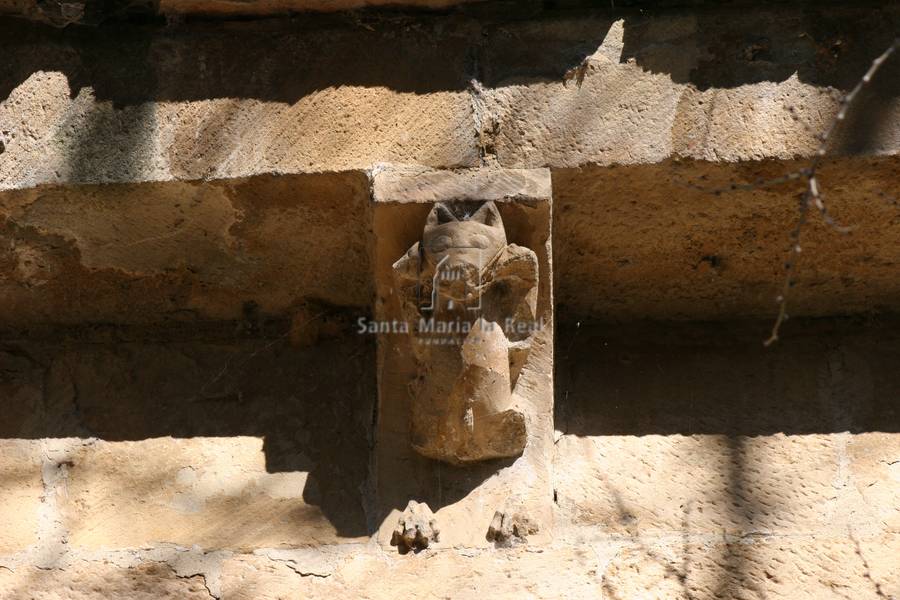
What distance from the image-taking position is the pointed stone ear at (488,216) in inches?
119

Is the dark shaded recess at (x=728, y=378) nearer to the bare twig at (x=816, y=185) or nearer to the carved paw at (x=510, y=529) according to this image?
the bare twig at (x=816, y=185)

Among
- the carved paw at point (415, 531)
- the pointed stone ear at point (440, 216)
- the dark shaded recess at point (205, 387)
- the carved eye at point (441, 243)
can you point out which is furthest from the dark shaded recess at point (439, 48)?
the carved paw at point (415, 531)

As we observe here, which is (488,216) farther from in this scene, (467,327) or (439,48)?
(439,48)

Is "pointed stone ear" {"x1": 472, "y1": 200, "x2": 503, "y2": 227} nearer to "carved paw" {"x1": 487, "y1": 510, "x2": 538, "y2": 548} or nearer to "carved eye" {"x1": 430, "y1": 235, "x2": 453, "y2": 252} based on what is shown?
"carved eye" {"x1": 430, "y1": 235, "x2": 453, "y2": 252}

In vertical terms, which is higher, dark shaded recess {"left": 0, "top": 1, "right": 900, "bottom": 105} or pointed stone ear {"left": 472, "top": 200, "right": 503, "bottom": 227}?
dark shaded recess {"left": 0, "top": 1, "right": 900, "bottom": 105}

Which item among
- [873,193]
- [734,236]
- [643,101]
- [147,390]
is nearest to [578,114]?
[643,101]

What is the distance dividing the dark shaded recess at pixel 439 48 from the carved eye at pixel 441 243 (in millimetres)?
477

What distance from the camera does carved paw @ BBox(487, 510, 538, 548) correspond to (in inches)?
115

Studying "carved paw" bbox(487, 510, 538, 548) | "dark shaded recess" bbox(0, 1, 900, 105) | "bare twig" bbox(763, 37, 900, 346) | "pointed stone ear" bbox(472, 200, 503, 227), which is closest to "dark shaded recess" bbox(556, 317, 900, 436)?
"bare twig" bbox(763, 37, 900, 346)

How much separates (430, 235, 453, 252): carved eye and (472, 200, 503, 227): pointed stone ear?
4.2 inches

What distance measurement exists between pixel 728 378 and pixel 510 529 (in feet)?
2.54

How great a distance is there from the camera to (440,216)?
3.03 metres

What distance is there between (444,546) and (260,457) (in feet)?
1.91

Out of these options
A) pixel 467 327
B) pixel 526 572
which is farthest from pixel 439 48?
pixel 526 572
